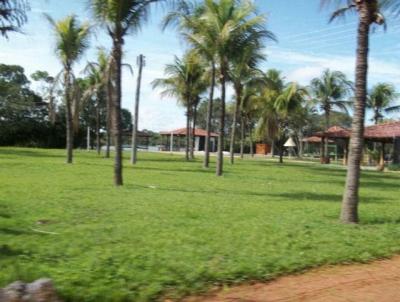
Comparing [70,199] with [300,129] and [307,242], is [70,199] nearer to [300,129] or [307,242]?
[307,242]

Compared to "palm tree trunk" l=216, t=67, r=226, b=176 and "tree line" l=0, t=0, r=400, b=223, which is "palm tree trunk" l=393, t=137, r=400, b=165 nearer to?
"tree line" l=0, t=0, r=400, b=223

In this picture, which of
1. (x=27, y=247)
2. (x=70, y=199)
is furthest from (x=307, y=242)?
(x=70, y=199)

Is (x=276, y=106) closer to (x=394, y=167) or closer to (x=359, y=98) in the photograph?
(x=394, y=167)

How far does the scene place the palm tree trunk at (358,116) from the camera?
10875mm

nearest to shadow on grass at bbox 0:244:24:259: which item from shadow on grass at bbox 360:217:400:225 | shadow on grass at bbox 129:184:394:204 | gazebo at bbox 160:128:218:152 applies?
shadow on grass at bbox 360:217:400:225

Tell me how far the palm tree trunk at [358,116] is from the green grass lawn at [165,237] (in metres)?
0.39

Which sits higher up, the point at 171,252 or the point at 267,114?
the point at 267,114

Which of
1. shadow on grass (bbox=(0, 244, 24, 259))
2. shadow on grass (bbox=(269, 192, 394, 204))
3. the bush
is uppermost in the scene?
the bush

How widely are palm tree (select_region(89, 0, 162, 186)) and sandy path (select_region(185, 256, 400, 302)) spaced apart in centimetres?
1007

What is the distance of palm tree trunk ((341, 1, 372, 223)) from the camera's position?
35.7ft

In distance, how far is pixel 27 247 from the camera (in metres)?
7.52

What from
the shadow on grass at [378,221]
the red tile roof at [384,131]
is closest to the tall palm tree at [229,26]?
the shadow on grass at [378,221]

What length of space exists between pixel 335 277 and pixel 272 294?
125 cm

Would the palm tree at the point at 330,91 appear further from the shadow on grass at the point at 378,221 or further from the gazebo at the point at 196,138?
the shadow on grass at the point at 378,221
